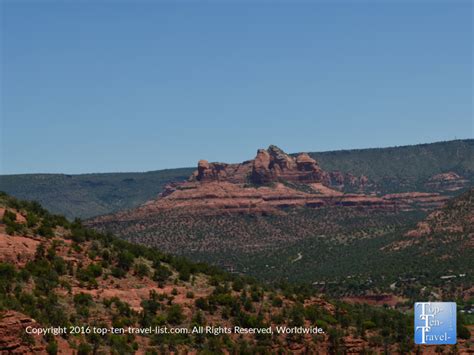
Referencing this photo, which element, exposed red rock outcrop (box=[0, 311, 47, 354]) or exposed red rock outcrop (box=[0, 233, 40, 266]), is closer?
exposed red rock outcrop (box=[0, 311, 47, 354])

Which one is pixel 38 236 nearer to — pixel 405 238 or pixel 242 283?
pixel 242 283

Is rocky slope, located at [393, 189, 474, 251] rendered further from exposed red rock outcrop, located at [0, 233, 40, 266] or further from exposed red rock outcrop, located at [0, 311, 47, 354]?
exposed red rock outcrop, located at [0, 311, 47, 354]

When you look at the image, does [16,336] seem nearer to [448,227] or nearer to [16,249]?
[16,249]

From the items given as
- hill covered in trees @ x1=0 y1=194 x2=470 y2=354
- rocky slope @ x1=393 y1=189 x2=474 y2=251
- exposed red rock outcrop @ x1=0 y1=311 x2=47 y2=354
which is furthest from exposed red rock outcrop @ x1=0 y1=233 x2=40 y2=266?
rocky slope @ x1=393 y1=189 x2=474 y2=251

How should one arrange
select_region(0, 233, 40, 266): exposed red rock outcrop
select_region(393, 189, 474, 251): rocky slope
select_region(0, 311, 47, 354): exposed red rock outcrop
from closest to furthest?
select_region(0, 311, 47, 354): exposed red rock outcrop, select_region(0, 233, 40, 266): exposed red rock outcrop, select_region(393, 189, 474, 251): rocky slope

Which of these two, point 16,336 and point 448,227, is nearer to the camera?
point 16,336

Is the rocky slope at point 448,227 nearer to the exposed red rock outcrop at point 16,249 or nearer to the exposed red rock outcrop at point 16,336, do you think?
the exposed red rock outcrop at point 16,249

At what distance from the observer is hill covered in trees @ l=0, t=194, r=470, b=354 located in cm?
5112

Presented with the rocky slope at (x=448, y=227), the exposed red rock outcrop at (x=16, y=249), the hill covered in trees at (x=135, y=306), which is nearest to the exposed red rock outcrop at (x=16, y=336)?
the hill covered in trees at (x=135, y=306)

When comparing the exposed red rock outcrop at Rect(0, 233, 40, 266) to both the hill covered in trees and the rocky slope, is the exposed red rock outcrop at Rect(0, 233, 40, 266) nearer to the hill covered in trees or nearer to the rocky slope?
Result: the hill covered in trees

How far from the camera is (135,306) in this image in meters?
56.7

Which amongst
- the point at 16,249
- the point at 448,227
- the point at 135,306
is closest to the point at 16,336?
the point at 135,306

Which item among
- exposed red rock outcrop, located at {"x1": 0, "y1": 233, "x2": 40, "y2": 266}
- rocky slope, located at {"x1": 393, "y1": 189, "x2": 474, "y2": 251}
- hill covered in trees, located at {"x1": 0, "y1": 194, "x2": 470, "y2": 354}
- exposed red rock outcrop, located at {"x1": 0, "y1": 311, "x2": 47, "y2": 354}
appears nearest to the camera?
exposed red rock outcrop, located at {"x1": 0, "y1": 311, "x2": 47, "y2": 354}

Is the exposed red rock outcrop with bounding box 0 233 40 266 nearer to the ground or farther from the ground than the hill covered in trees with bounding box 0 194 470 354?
farther from the ground
